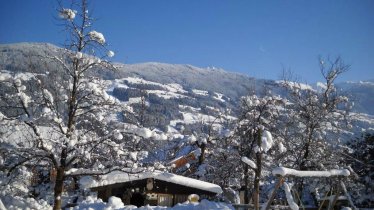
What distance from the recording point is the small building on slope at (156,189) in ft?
77.4

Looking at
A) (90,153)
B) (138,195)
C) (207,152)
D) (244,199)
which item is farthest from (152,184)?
(90,153)

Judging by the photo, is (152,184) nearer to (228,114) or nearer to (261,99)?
(261,99)

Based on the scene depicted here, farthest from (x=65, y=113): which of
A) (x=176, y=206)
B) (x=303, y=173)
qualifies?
(x=303, y=173)

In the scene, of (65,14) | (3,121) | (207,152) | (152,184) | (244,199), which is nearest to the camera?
(3,121)

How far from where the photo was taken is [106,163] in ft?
44.5

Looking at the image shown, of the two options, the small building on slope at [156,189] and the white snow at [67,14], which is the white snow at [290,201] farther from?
the small building on slope at [156,189]

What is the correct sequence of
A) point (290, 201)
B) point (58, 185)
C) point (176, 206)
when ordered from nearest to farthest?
point (290, 201)
point (58, 185)
point (176, 206)

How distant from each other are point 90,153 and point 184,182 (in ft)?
41.4

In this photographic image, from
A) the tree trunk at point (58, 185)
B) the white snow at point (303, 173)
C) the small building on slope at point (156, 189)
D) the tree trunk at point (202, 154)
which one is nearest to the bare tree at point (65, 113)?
the tree trunk at point (58, 185)

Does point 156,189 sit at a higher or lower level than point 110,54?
lower

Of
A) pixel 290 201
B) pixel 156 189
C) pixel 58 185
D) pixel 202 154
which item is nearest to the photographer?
pixel 290 201

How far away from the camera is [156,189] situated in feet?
83.0

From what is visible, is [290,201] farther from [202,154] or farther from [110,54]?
[202,154]

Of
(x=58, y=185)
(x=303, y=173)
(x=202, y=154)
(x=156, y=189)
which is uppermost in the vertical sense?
(x=303, y=173)
